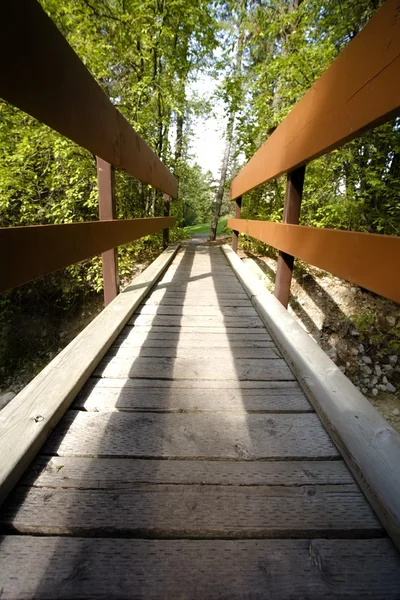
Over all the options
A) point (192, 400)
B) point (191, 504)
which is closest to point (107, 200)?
point (192, 400)

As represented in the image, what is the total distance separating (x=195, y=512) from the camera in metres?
0.78

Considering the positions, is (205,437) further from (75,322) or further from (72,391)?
(75,322)

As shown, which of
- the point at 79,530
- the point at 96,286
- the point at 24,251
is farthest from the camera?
the point at 96,286

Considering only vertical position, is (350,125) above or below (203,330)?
above

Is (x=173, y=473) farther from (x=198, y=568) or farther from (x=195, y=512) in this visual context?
(x=198, y=568)

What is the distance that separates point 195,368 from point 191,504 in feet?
2.42

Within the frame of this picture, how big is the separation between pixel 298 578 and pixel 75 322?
593cm

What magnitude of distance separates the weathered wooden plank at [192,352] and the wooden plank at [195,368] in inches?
1.4

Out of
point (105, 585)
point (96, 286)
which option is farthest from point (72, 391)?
point (96, 286)

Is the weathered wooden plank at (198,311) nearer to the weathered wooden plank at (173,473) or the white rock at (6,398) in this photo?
the weathered wooden plank at (173,473)

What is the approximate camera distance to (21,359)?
5.40 metres

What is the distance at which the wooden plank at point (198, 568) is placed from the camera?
62 cm

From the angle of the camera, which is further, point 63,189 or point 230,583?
point 63,189

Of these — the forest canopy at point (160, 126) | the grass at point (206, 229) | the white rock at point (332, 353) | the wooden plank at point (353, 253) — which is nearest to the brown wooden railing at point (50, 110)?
the wooden plank at point (353, 253)
